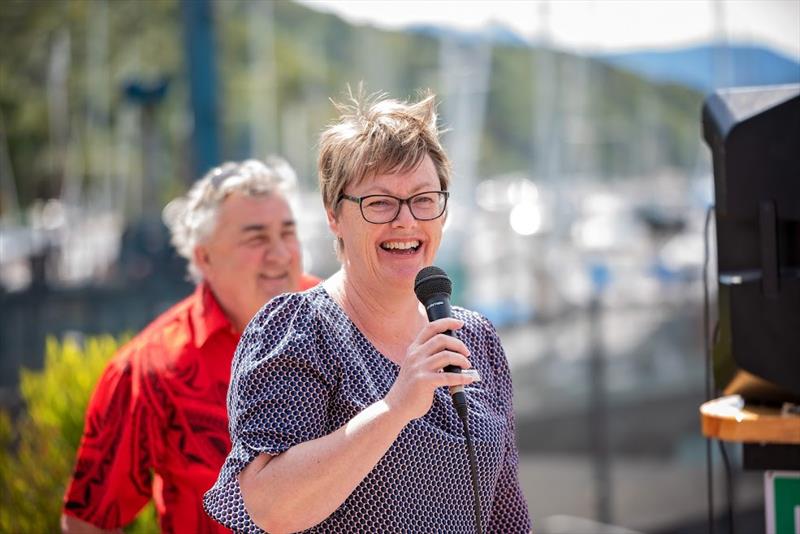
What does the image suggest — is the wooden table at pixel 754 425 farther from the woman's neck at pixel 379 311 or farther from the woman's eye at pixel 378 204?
the woman's eye at pixel 378 204

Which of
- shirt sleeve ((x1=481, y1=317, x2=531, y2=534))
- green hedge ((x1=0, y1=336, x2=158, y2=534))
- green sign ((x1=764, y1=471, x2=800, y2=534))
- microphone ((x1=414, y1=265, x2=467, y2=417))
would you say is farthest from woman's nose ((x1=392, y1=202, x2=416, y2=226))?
green hedge ((x1=0, y1=336, x2=158, y2=534))

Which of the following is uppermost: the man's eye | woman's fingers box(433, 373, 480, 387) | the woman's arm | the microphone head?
the man's eye

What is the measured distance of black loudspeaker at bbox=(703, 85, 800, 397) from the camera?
289 centimetres

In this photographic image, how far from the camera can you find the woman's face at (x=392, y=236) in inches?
87.5

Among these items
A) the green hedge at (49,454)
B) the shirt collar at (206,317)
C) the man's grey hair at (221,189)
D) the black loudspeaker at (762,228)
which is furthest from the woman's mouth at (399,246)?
the green hedge at (49,454)

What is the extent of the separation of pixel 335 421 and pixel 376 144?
0.55m

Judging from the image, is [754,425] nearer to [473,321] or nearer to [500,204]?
[473,321]

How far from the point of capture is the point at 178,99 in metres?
41.7

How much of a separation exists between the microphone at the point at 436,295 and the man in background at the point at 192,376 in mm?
1233

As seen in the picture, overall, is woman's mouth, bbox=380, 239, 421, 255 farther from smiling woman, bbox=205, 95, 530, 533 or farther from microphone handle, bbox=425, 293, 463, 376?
microphone handle, bbox=425, 293, 463, 376

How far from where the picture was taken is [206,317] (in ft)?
11.1

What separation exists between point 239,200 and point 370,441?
167 cm

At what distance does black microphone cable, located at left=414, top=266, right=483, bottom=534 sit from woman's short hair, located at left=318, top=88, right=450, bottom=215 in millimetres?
232

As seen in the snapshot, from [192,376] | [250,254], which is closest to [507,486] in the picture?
[192,376]
